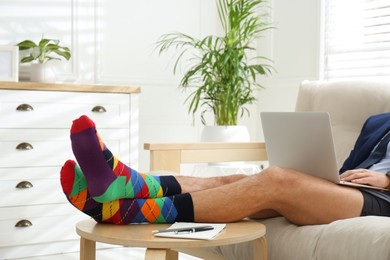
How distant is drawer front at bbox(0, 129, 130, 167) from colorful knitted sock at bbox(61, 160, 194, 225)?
61.4 inches

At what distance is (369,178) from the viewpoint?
209 cm

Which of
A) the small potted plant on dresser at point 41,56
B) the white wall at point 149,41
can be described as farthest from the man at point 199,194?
the white wall at point 149,41

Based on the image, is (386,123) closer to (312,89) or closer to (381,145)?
(381,145)

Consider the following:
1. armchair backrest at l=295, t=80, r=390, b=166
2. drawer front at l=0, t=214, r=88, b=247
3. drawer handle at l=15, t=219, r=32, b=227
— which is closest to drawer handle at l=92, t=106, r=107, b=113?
drawer front at l=0, t=214, r=88, b=247

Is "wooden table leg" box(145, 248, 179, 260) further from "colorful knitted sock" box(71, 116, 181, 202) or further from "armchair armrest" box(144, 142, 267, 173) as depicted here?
"armchair armrest" box(144, 142, 267, 173)

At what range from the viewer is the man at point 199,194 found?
1721 millimetres

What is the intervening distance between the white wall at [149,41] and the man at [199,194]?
2.09 metres

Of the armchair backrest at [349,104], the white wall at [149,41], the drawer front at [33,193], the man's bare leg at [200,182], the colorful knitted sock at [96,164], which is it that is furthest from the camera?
the white wall at [149,41]

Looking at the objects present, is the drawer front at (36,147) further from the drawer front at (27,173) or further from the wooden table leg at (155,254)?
the wooden table leg at (155,254)

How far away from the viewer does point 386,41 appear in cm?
357

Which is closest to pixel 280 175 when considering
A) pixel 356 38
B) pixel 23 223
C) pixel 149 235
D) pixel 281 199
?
pixel 281 199

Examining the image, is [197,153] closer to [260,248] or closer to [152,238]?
[260,248]

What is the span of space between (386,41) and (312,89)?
872 millimetres

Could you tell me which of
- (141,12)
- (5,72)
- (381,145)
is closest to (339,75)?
(141,12)
